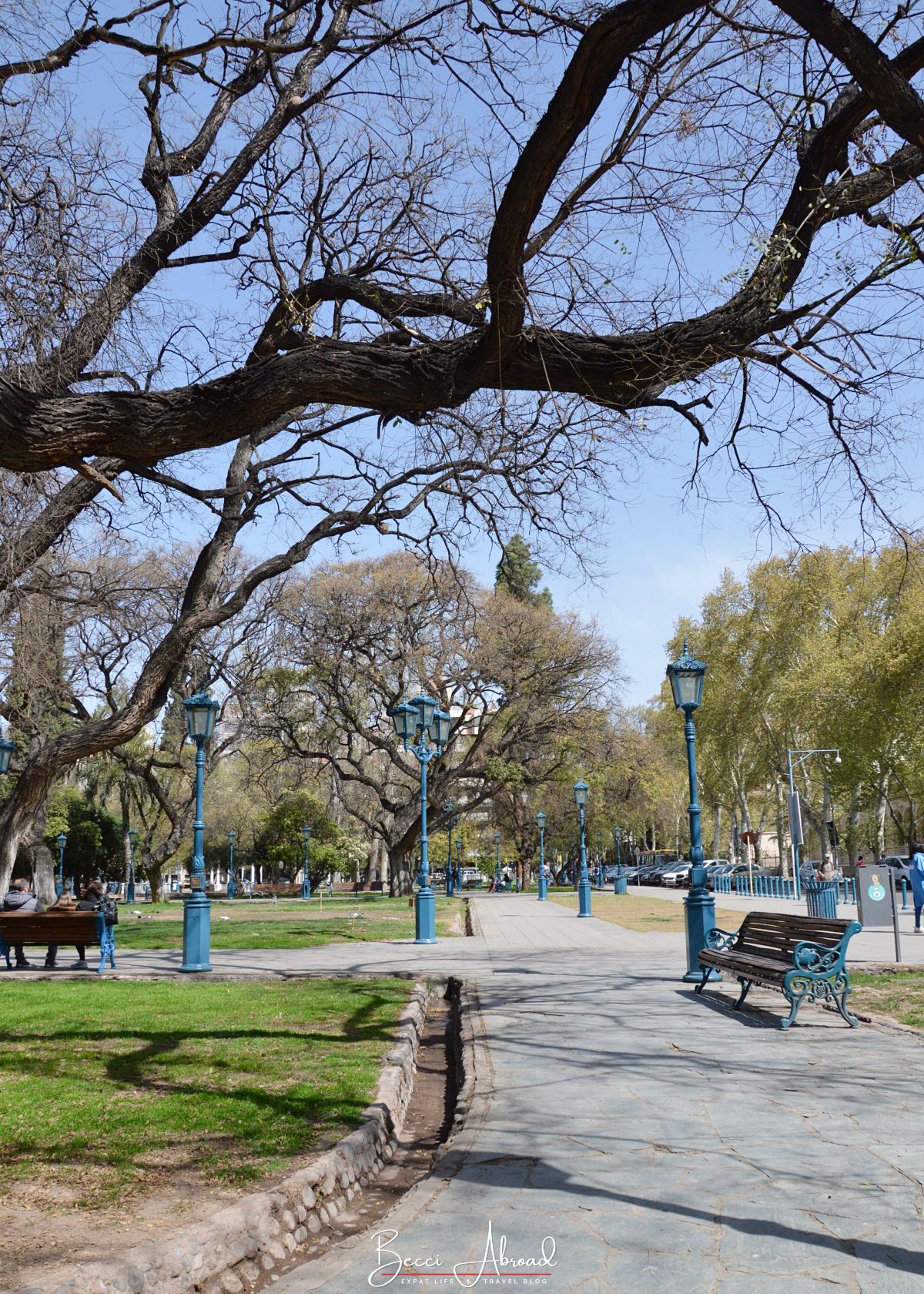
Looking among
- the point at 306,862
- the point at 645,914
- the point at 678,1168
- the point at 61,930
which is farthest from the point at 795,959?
the point at 306,862

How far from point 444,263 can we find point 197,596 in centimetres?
649

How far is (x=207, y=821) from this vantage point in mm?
67500

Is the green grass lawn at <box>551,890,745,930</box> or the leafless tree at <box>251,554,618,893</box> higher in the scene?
the leafless tree at <box>251,554,618,893</box>

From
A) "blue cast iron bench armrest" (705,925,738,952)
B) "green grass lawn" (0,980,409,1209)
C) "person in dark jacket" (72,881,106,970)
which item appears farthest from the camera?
"person in dark jacket" (72,881,106,970)

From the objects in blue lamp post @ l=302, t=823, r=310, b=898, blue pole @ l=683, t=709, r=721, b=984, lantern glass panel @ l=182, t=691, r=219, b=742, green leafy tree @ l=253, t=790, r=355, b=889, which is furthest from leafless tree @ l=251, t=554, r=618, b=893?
blue pole @ l=683, t=709, r=721, b=984

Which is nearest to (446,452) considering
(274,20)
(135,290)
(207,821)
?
(135,290)

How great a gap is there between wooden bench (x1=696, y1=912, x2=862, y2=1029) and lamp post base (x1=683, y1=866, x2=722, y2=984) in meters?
1.29

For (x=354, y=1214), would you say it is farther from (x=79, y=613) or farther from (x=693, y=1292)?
(x=79, y=613)

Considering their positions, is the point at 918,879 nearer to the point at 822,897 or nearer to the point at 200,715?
the point at 822,897

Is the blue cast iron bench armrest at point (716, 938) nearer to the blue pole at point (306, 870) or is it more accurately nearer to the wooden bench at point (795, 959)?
the wooden bench at point (795, 959)

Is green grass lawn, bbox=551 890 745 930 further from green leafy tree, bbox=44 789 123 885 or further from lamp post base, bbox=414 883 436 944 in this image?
green leafy tree, bbox=44 789 123 885

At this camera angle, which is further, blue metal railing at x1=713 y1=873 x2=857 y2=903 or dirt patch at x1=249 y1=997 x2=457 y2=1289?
blue metal railing at x1=713 y1=873 x2=857 y2=903

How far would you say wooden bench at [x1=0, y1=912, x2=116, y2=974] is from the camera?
552 inches

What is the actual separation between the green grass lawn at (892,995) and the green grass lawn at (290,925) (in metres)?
9.73
